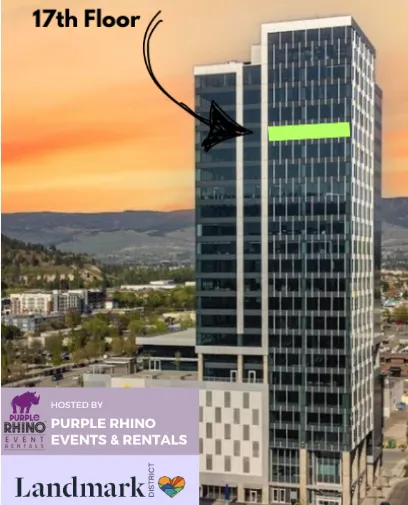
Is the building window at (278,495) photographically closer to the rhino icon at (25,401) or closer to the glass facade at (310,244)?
the glass facade at (310,244)

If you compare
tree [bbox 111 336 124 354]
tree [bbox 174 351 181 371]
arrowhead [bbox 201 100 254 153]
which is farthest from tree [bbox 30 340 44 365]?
arrowhead [bbox 201 100 254 153]

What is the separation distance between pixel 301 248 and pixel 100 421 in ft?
4.59

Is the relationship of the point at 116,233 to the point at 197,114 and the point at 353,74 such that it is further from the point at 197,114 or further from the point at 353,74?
the point at 353,74

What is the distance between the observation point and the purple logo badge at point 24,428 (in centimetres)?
418

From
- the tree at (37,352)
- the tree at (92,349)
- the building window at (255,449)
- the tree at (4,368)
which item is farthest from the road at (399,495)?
the tree at (4,368)

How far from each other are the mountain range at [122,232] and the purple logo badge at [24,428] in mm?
833

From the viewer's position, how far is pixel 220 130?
4.26 meters

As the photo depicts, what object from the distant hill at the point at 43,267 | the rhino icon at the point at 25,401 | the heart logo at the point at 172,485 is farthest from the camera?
the distant hill at the point at 43,267

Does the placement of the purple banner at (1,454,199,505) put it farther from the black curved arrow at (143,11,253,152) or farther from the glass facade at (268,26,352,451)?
the black curved arrow at (143,11,253,152)

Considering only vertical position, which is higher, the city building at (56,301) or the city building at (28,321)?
the city building at (56,301)

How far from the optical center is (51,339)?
14.5 feet

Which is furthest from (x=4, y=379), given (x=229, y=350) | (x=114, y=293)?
(x=229, y=350)

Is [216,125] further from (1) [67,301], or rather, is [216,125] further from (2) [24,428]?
(2) [24,428]

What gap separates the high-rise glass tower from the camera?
423cm
